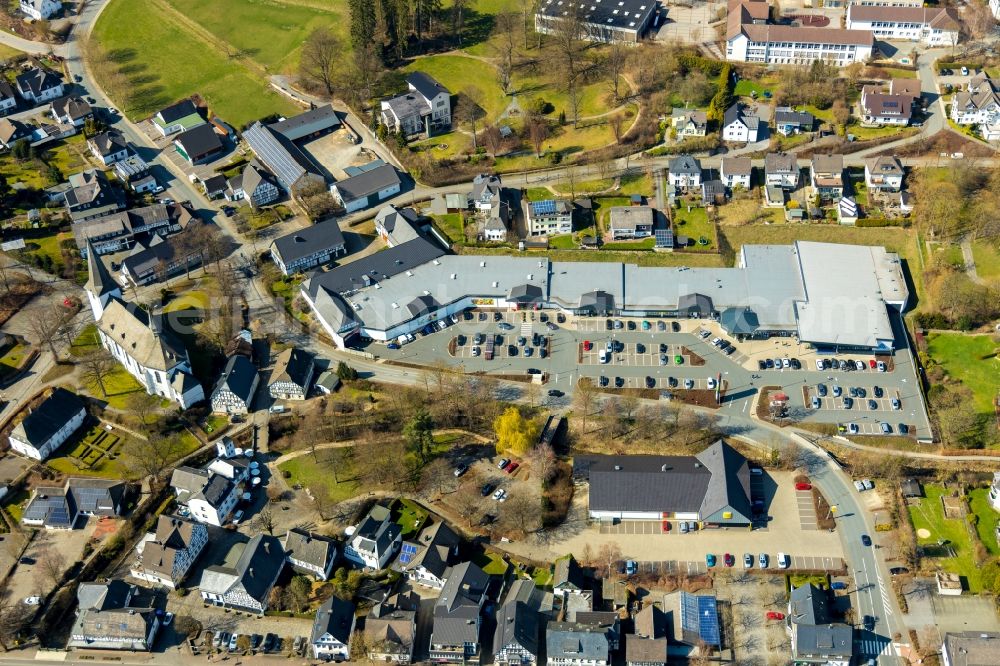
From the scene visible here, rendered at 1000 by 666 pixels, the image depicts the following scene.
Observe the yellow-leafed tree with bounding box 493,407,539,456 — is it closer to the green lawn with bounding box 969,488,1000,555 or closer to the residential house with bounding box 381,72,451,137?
the green lawn with bounding box 969,488,1000,555

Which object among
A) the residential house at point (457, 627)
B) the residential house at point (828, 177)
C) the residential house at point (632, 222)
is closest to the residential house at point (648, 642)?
the residential house at point (457, 627)

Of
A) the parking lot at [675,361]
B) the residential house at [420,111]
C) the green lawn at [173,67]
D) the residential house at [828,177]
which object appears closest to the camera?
the parking lot at [675,361]

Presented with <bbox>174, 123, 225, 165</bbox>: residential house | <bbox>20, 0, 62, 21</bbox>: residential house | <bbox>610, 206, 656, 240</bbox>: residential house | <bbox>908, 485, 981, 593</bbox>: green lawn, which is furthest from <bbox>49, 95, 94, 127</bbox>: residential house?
<bbox>908, 485, 981, 593</bbox>: green lawn

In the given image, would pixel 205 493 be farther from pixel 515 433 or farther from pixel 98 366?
pixel 515 433

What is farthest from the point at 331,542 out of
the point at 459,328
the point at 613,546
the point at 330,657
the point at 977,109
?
the point at 977,109

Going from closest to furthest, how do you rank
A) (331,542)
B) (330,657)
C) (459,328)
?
(330,657) < (331,542) < (459,328)

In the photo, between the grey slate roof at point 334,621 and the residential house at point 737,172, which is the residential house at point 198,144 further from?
the grey slate roof at point 334,621

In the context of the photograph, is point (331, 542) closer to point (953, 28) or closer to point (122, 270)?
point (122, 270)
